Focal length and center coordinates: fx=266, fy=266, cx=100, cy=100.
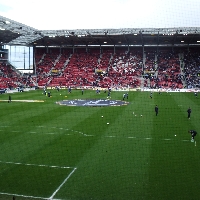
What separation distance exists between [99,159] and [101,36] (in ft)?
119

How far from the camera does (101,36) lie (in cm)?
4278

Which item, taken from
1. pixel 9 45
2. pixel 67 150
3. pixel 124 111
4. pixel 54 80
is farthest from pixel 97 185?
Result: pixel 9 45

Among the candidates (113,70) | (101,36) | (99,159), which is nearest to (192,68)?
(113,70)

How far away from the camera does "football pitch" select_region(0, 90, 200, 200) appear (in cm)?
645

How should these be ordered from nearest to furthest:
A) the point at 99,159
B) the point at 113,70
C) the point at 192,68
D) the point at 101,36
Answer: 1. the point at 99,159
2. the point at 192,68
3. the point at 101,36
4. the point at 113,70

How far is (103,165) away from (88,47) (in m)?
44.8

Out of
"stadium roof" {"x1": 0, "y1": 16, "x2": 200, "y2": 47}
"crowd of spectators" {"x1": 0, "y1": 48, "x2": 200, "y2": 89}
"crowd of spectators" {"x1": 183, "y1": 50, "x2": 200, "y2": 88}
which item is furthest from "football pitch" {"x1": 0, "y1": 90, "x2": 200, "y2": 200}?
"crowd of spectators" {"x1": 0, "y1": 48, "x2": 200, "y2": 89}

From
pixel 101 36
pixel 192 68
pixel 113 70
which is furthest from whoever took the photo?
pixel 113 70

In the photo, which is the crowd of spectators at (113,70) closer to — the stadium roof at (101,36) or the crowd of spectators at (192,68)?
the crowd of spectators at (192,68)

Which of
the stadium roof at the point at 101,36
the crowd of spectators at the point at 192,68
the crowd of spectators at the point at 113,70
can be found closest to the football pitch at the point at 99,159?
the stadium roof at the point at 101,36

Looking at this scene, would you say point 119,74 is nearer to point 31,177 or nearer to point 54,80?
point 54,80

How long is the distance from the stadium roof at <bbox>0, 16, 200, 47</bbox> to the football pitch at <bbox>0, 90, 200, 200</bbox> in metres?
23.7

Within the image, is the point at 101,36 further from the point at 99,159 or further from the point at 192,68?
the point at 99,159

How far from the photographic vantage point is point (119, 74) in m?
44.9
